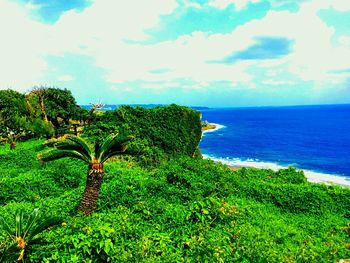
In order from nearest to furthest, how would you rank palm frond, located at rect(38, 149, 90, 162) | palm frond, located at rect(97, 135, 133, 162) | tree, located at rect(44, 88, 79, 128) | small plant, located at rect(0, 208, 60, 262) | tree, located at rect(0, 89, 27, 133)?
small plant, located at rect(0, 208, 60, 262), palm frond, located at rect(97, 135, 133, 162), palm frond, located at rect(38, 149, 90, 162), tree, located at rect(0, 89, 27, 133), tree, located at rect(44, 88, 79, 128)

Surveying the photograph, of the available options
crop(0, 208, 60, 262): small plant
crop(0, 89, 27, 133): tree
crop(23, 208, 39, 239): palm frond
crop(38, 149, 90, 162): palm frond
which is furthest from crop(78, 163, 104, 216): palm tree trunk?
crop(0, 89, 27, 133): tree

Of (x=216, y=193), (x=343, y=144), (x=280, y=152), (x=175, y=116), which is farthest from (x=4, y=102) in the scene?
(x=343, y=144)

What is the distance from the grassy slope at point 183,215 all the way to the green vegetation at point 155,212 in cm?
5

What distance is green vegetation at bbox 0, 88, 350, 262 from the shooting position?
33.8ft

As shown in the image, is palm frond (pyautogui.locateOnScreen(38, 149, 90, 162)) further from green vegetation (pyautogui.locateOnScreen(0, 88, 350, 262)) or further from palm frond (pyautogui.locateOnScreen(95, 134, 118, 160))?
palm frond (pyautogui.locateOnScreen(95, 134, 118, 160))

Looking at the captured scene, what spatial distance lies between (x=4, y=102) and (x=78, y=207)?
115 feet

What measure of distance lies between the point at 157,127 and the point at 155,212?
18408mm

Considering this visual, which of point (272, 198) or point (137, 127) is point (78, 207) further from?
point (137, 127)

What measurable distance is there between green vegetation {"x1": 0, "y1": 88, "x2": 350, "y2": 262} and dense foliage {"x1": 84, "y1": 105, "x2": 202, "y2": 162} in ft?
6.73

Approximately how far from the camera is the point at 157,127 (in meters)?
31.7

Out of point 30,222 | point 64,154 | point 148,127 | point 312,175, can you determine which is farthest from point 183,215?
point 312,175

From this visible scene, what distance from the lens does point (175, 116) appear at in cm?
3225

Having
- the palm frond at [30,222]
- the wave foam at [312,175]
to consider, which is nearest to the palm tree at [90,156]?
the palm frond at [30,222]

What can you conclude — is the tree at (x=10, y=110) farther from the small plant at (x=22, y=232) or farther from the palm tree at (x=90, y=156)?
the small plant at (x=22, y=232)
